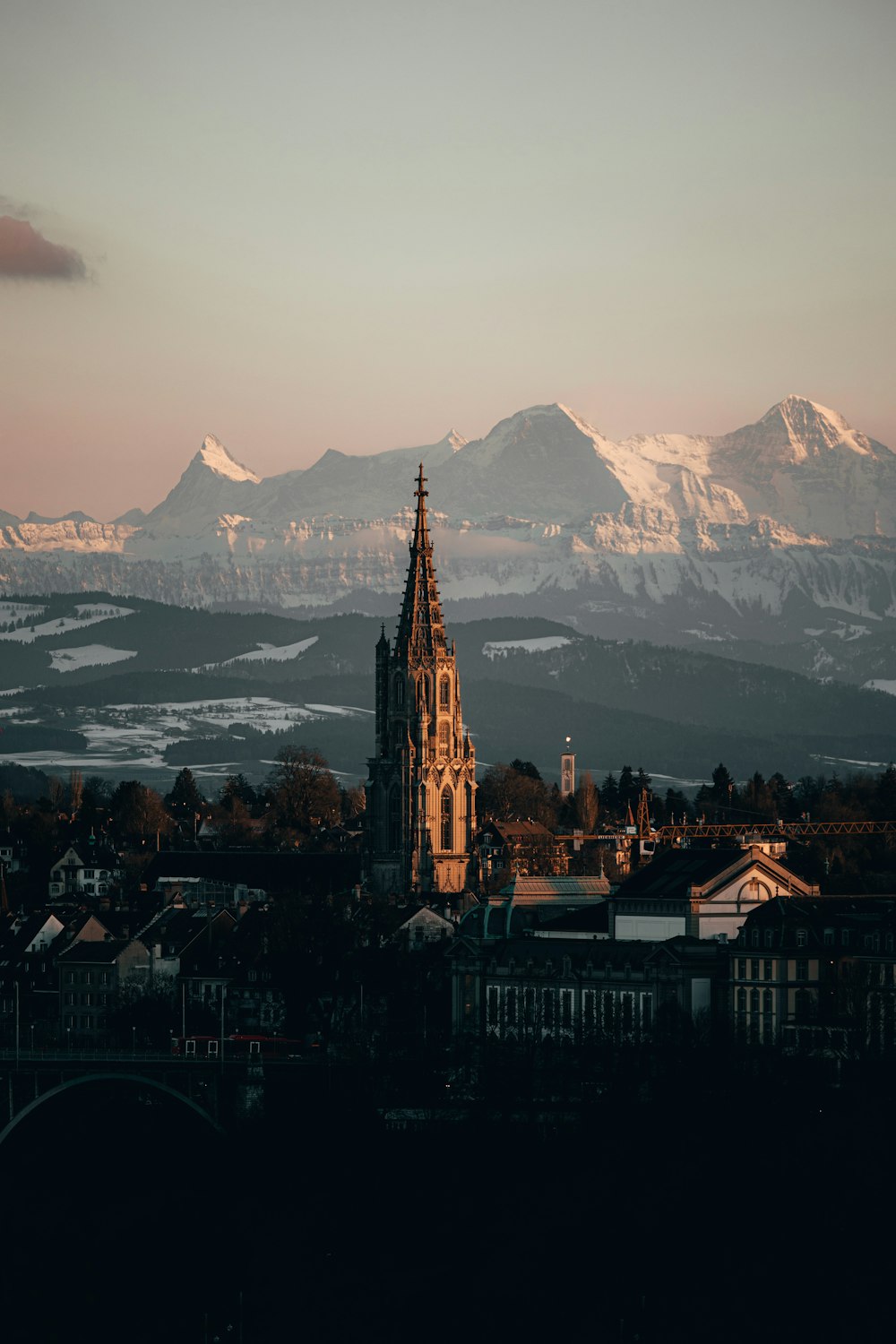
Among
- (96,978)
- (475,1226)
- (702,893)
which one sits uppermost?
(702,893)

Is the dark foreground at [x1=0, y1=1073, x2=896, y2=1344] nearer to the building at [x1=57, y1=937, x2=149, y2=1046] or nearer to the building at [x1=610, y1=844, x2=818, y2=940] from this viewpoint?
the building at [x1=610, y1=844, x2=818, y2=940]

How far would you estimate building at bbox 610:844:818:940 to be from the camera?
6486 inches

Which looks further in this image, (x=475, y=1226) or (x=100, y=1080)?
(x=100, y=1080)

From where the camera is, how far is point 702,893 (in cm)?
16475

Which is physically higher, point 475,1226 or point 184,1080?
point 184,1080

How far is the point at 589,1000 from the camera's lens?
518 feet

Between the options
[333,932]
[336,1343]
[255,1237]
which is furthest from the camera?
[333,932]

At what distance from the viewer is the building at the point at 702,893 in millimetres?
164750

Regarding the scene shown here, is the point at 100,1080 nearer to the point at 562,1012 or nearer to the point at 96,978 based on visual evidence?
the point at 562,1012

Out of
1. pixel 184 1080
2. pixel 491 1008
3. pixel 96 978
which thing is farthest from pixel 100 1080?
pixel 96 978

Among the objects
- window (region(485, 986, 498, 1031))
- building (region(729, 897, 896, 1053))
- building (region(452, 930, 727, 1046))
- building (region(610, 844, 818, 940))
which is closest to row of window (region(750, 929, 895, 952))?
building (region(729, 897, 896, 1053))

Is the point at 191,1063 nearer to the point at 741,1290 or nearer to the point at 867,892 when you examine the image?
the point at 741,1290

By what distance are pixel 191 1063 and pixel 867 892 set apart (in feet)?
197

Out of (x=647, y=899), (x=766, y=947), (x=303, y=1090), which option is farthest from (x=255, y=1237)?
(x=647, y=899)
